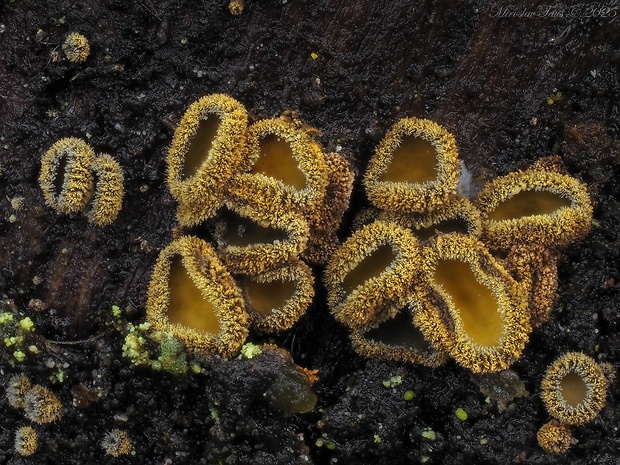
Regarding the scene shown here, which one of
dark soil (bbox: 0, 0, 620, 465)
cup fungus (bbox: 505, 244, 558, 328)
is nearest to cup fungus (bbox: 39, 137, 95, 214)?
dark soil (bbox: 0, 0, 620, 465)

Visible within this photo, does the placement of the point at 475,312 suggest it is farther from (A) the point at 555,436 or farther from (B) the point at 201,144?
(B) the point at 201,144

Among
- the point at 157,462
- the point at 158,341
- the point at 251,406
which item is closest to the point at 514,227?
the point at 251,406

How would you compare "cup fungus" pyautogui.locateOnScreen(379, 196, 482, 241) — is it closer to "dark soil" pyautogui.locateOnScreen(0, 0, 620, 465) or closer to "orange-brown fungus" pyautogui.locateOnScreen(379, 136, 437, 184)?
"orange-brown fungus" pyautogui.locateOnScreen(379, 136, 437, 184)

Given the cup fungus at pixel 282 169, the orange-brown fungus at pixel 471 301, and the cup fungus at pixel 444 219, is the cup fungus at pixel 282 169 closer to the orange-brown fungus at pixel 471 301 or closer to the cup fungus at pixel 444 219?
the cup fungus at pixel 444 219

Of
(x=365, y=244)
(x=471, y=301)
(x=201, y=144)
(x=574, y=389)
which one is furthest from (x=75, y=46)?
(x=574, y=389)

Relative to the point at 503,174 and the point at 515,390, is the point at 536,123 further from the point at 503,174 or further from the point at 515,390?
the point at 515,390

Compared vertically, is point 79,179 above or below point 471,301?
below
